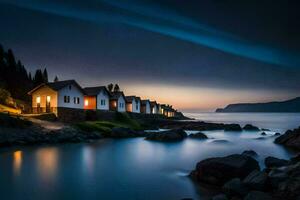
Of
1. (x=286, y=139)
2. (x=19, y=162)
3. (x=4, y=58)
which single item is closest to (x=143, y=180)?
(x=19, y=162)

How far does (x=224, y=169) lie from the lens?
1278cm

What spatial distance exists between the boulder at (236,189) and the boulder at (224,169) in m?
1.98

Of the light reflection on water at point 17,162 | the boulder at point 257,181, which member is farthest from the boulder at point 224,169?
the light reflection on water at point 17,162

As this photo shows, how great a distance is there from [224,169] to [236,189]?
2613 mm

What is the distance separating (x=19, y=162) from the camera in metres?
18.9

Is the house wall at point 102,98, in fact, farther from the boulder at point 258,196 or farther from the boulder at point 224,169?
the boulder at point 258,196

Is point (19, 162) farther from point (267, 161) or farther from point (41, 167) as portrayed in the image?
point (267, 161)

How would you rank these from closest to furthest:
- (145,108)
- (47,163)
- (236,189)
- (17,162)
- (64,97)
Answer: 1. (236,189)
2. (17,162)
3. (47,163)
4. (64,97)
5. (145,108)

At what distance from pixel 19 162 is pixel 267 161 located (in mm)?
18872

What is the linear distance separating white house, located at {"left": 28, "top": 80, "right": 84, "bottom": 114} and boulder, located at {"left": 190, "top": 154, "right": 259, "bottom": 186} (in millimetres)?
35576

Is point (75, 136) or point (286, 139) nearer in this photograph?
point (75, 136)

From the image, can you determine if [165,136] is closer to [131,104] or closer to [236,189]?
[236,189]

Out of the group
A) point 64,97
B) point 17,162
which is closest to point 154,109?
point 64,97

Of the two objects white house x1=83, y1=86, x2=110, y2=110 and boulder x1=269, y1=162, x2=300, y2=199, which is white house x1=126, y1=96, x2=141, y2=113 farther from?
boulder x1=269, y1=162, x2=300, y2=199
